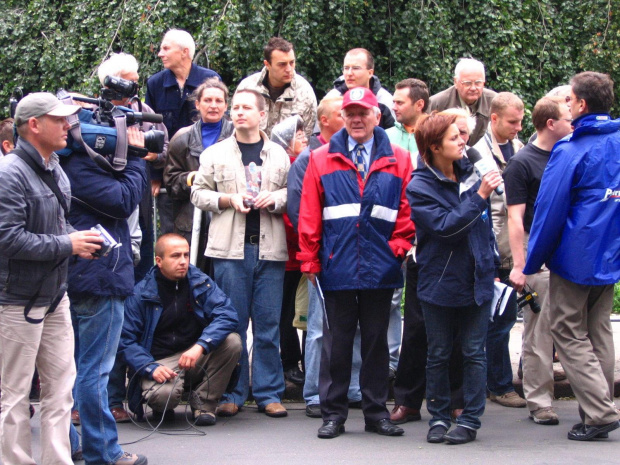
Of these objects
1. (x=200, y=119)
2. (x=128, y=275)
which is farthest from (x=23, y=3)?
(x=128, y=275)

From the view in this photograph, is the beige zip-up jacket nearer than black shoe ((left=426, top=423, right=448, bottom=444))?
No

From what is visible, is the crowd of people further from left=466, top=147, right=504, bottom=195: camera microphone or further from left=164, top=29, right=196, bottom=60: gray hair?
left=164, top=29, right=196, bottom=60: gray hair

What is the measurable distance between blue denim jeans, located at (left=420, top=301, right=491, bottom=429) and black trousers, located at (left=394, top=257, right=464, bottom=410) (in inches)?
15.9

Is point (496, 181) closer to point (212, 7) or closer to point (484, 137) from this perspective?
point (484, 137)

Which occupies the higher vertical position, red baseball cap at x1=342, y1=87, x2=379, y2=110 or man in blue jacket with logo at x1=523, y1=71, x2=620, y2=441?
red baseball cap at x1=342, y1=87, x2=379, y2=110

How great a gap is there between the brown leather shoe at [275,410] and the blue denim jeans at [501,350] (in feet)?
4.93

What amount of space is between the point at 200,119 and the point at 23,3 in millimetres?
6505

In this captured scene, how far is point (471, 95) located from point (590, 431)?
2.83m

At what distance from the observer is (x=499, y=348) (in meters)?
6.48

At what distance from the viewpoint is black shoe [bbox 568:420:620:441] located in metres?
5.52

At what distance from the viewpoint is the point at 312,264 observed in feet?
18.8

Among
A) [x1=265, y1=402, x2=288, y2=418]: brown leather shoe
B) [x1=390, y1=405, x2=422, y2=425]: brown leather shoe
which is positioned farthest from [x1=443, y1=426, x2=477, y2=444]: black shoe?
[x1=265, y1=402, x2=288, y2=418]: brown leather shoe

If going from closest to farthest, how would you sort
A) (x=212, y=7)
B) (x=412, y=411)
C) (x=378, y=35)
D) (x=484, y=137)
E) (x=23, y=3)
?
1. (x=412, y=411)
2. (x=484, y=137)
3. (x=212, y=7)
4. (x=378, y=35)
5. (x=23, y=3)

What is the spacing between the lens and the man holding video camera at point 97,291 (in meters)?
4.91
